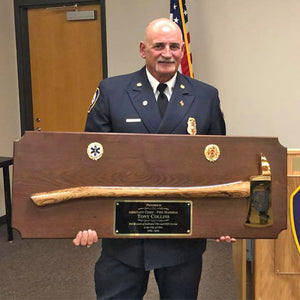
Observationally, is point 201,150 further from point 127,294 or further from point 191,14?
point 191,14

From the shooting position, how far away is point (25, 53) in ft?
13.7

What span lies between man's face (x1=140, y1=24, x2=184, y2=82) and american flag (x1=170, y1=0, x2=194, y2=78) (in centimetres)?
178

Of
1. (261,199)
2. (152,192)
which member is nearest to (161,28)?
(152,192)

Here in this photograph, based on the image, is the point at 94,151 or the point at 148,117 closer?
the point at 94,151

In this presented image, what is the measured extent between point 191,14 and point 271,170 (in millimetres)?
2542

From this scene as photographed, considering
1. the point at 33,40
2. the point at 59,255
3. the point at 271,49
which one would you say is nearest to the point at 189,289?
the point at 59,255

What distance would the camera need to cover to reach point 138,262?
57.9 inches

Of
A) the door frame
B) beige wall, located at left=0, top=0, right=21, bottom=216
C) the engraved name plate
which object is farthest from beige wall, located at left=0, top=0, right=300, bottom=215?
the engraved name plate

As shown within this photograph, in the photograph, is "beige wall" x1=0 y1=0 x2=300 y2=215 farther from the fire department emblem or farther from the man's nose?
the fire department emblem

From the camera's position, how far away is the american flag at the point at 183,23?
322 centimetres

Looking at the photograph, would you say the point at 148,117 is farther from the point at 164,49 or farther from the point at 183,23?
the point at 183,23

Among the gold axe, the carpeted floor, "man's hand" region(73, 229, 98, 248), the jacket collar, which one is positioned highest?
the jacket collar

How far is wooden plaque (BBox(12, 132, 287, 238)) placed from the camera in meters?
1.36

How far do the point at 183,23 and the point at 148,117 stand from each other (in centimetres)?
199
